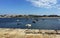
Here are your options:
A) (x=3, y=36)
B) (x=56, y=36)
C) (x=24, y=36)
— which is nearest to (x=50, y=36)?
(x=56, y=36)

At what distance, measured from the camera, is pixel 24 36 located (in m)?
6.61

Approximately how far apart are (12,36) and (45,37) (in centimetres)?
159

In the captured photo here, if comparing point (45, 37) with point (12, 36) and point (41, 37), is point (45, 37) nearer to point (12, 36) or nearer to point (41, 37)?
point (41, 37)

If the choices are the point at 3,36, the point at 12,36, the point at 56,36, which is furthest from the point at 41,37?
the point at 3,36

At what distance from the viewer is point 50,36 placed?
6633mm

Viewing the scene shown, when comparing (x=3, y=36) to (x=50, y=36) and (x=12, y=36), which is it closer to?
(x=12, y=36)

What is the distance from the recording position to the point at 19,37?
6.48 meters

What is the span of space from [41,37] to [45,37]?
0.20 meters

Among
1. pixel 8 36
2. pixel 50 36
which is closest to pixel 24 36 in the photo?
pixel 8 36

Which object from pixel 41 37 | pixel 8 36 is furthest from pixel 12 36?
pixel 41 37

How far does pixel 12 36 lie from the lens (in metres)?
6.65

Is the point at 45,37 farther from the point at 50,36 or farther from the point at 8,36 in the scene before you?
the point at 8,36

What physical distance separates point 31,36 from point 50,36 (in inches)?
36.3

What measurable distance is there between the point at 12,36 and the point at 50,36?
6.05 feet
